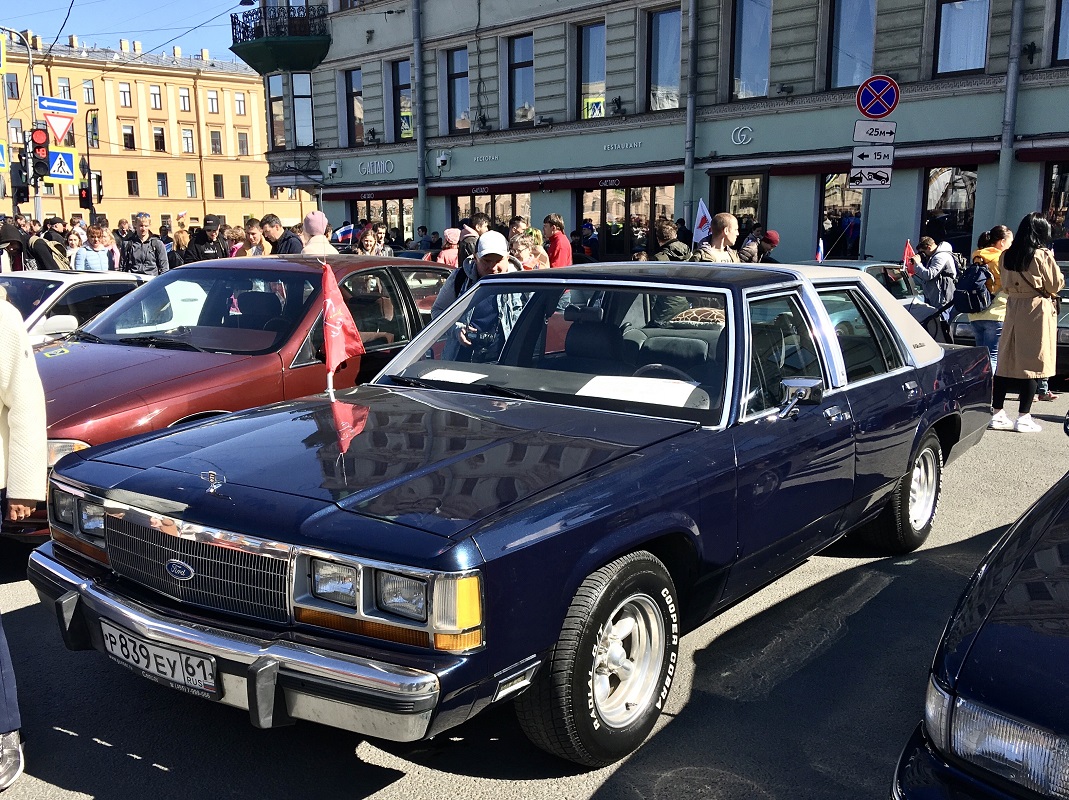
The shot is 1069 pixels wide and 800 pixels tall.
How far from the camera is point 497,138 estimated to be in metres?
25.1

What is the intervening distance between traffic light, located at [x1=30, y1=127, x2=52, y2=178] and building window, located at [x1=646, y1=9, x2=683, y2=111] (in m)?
12.5

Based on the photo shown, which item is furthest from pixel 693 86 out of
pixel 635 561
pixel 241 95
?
pixel 241 95

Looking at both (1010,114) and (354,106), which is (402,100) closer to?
(354,106)

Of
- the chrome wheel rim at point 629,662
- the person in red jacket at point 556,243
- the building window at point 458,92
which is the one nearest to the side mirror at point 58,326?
the chrome wheel rim at point 629,662

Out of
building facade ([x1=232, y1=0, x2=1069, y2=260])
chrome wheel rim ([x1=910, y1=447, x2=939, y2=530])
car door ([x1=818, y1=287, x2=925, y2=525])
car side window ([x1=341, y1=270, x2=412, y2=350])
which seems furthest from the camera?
building facade ([x1=232, y1=0, x2=1069, y2=260])

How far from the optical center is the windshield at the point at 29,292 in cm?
747

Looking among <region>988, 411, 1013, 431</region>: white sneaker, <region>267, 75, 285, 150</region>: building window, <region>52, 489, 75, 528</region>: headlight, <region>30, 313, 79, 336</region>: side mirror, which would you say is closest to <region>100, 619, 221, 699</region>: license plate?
<region>52, 489, 75, 528</region>: headlight

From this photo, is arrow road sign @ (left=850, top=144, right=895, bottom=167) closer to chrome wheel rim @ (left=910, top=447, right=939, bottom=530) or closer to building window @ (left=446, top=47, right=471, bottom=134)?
chrome wheel rim @ (left=910, top=447, right=939, bottom=530)

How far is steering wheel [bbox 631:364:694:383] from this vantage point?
3.93m

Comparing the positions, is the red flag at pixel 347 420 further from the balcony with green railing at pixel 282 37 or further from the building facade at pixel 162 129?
the building facade at pixel 162 129

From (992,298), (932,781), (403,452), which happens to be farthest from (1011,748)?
(992,298)

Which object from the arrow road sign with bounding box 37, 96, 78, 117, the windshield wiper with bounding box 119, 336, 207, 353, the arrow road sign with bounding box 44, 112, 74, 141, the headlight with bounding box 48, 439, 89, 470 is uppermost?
the arrow road sign with bounding box 37, 96, 78, 117

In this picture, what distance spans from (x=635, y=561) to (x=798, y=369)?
1.59 m

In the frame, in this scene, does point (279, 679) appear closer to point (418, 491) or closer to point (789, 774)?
point (418, 491)
